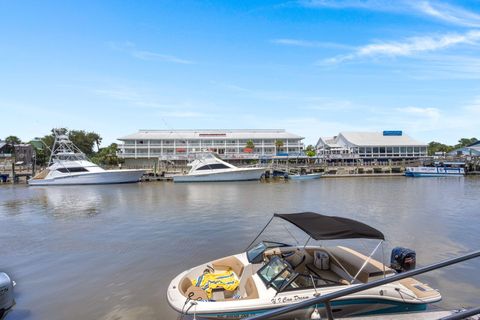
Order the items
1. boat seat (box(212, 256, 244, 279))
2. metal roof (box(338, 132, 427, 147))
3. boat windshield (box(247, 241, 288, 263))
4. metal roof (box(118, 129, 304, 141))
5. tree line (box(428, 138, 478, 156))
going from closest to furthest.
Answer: boat seat (box(212, 256, 244, 279)) < boat windshield (box(247, 241, 288, 263)) < metal roof (box(338, 132, 427, 147)) < metal roof (box(118, 129, 304, 141)) < tree line (box(428, 138, 478, 156))

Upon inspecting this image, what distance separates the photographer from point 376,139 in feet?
321

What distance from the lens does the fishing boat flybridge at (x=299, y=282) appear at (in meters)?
7.34

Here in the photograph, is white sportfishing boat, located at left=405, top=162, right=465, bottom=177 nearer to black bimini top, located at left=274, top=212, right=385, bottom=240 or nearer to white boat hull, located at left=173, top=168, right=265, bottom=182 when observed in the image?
white boat hull, located at left=173, top=168, right=265, bottom=182

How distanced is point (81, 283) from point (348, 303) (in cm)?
922

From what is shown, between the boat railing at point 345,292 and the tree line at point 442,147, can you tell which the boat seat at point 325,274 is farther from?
the tree line at point 442,147

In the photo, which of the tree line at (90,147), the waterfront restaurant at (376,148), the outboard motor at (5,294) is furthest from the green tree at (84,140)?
the outboard motor at (5,294)

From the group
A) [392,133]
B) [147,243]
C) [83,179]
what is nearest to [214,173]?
[83,179]

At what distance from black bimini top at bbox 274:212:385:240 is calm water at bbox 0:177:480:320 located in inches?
137

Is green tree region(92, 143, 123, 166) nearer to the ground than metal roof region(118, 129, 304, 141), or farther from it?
nearer to the ground

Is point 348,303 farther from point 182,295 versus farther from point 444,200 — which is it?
point 444,200

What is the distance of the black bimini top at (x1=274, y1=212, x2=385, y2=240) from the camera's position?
839 cm

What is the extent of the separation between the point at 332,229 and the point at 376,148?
307 feet

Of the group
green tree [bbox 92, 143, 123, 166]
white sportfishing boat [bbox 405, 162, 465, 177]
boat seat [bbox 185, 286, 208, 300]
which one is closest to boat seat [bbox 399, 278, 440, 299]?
boat seat [bbox 185, 286, 208, 300]

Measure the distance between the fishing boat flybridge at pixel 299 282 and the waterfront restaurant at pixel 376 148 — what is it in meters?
84.8
